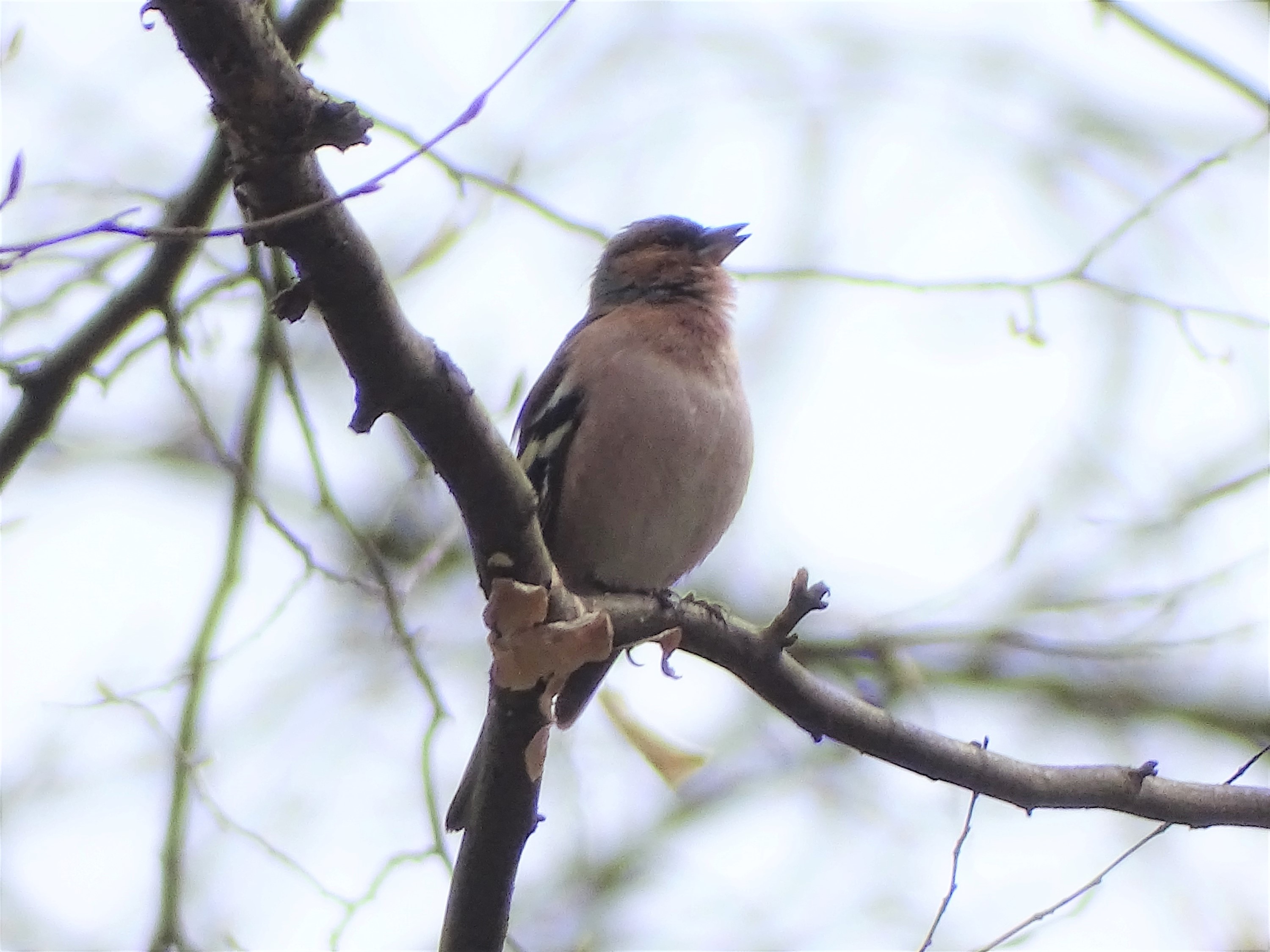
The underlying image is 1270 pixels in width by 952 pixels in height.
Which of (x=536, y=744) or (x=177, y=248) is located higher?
(x=177, y=248)

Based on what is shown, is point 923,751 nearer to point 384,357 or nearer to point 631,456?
point 631,456

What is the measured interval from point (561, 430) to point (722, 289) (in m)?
1.32

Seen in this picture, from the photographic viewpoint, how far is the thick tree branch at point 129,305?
14.0 feet

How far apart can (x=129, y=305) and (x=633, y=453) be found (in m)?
1.79

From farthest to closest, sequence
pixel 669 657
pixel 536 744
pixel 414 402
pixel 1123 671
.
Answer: pixel 1123 671 < pixel 669 657 < pixel 536 744 < pixel 414 402

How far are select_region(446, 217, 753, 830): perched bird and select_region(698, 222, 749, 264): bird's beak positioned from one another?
2.44ft

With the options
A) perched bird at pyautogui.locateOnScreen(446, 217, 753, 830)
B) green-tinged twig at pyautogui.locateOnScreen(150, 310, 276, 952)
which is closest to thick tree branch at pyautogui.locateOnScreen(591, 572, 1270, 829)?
perched bird at pyautogui.locateOnScreen(446, 217, 753, 830)

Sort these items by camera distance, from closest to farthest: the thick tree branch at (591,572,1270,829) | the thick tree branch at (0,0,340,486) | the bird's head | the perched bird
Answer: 1. the thick tree branch at (591,572,1270,829)
2. the thick tree branch at (0,0,340,486)
3. the perched bird
4. the bird's head

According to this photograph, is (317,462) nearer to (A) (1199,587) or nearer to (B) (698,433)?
(B) (698,433)

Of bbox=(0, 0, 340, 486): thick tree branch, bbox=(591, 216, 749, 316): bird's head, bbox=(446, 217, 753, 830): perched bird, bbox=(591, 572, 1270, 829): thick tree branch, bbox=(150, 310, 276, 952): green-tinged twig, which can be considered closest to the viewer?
bbox=(591, 572, 1270, 829): thick tree branch

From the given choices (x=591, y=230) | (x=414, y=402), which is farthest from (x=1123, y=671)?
(x=414, y=402)

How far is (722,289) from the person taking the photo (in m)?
5.62

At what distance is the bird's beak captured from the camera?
229 inches

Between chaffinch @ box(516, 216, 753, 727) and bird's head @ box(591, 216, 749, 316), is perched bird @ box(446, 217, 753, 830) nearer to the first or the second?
chaffinch @ box(516, 216, 753, 727)
